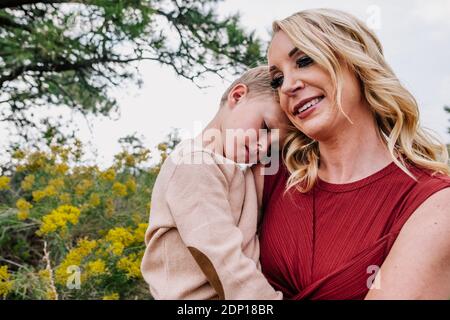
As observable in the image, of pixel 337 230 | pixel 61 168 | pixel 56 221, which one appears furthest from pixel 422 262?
pixel 61 168

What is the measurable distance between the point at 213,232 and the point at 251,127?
33 centimetres

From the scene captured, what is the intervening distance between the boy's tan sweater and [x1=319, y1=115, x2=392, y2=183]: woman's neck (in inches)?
8.5

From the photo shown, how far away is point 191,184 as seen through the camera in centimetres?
116

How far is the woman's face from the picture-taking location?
1208 millimetres

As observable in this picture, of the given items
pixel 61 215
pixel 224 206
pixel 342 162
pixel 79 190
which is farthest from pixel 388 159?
pixel 79 190

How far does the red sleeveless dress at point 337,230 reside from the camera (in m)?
1.10

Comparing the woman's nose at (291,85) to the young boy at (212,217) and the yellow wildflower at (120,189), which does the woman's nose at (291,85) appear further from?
the yellow wildflower at (120,189)

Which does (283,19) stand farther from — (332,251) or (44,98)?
(44,98)

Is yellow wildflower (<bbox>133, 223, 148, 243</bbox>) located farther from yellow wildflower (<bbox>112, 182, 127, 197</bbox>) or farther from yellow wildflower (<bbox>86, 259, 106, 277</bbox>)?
yellow wildflower (<bbox>112, 182, 127, 197</bbox>)

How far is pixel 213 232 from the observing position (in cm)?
110

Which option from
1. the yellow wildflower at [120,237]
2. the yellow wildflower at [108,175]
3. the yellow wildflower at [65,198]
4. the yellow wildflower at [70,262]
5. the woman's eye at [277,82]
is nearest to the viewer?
the woman's eye at [277,82]

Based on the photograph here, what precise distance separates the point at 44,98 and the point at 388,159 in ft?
9.66

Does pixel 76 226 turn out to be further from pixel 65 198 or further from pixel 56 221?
pixel 56 221

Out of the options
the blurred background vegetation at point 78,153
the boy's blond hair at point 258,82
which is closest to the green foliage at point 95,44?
the blurred background vegetation at point 78,153
